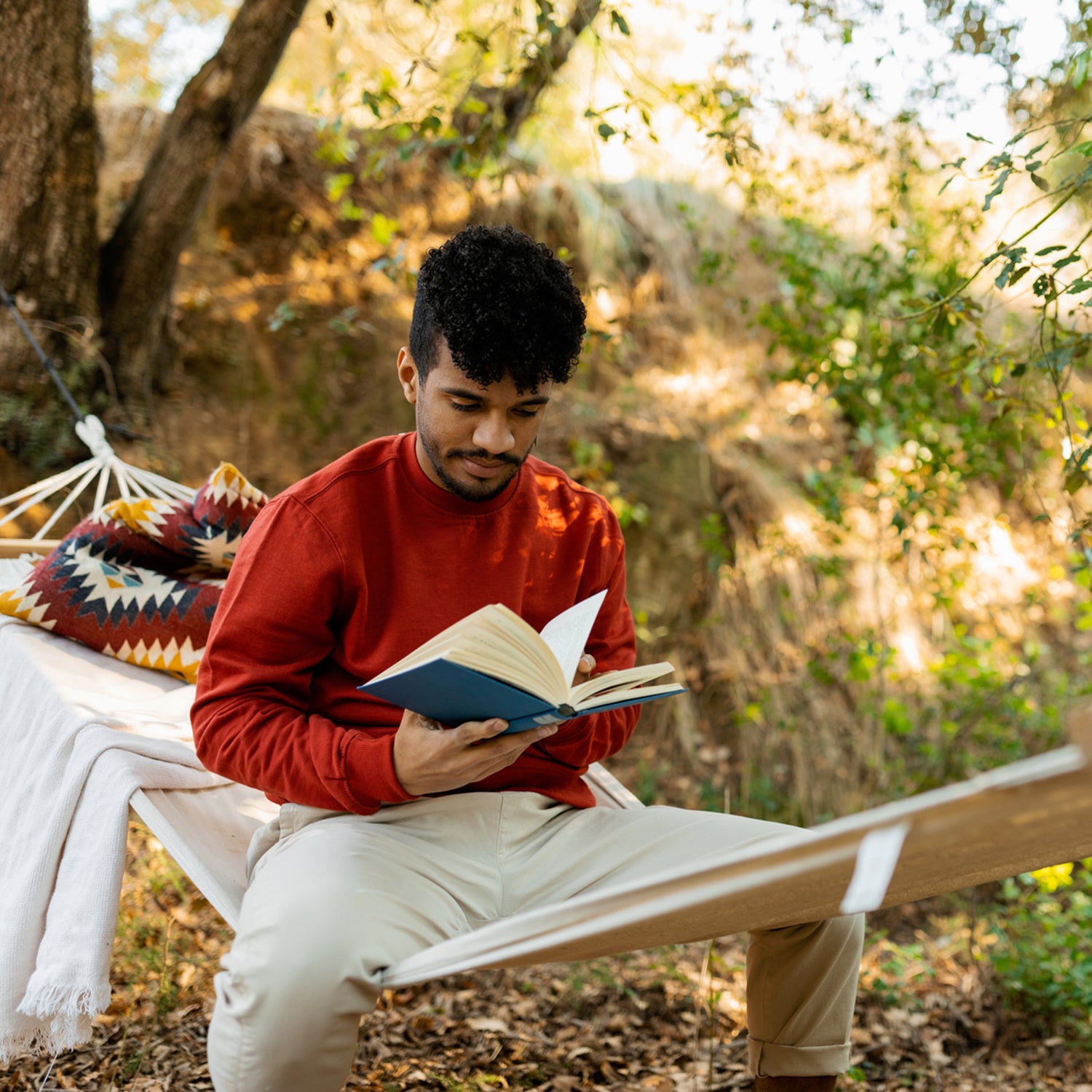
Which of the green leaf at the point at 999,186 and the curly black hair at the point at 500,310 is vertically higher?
the green leaf at the point at 999,186

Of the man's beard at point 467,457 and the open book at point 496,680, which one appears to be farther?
the man's beard at point 467,457

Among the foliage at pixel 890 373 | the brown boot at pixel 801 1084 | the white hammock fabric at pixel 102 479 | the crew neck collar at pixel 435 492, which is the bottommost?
the brown boot at pixel 801 1084

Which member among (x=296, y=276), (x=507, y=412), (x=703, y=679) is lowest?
(x=507, y=412)

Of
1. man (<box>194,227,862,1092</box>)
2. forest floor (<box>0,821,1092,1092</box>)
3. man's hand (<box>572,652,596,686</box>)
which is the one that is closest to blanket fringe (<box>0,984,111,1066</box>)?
man (<box>194,227,862,1092</box>)

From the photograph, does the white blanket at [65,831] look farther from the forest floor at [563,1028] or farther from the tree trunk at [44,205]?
the tree trunk at [44,205]

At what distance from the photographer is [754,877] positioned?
875 millimetres

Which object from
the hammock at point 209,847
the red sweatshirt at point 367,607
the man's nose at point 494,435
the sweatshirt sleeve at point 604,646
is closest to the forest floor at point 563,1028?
the hammock at point 209,847

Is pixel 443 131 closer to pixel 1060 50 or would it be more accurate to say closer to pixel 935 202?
pixel 1060 50

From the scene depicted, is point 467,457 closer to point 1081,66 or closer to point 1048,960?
point 1081,66

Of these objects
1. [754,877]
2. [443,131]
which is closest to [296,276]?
[443,131]

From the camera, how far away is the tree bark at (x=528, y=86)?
2666mm

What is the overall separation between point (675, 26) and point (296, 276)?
2.72 metres

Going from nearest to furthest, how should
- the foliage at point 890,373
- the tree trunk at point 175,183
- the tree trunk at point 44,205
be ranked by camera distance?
the foliage at point 890,373
the tree trunk at point 44,205
the tree trunk at point 175,183

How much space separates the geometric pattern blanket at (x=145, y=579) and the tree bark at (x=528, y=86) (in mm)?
1289
